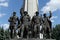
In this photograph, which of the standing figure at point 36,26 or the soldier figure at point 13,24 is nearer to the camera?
the standing figure at point 36,26

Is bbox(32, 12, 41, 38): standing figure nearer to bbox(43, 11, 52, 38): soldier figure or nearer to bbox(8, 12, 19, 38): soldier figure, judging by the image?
bbox(43, 11, 52, 38): soldier figure

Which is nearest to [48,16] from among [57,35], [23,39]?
[23,39]

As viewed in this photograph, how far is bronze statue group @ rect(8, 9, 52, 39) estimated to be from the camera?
84.0 feet

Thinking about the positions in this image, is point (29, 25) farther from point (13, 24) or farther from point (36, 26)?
point (13, 24)

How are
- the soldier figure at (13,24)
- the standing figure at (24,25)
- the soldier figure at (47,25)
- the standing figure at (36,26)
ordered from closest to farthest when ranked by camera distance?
the standing figure at (36,26) → the standing figure at (24,25) → the soldier figure at (13,24) → the soldier figure at (47,25)

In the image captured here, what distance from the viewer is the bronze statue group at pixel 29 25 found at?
25.6 metres

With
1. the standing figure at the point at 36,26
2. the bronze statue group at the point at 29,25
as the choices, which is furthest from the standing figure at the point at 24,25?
the standing figure at the point at 36,26

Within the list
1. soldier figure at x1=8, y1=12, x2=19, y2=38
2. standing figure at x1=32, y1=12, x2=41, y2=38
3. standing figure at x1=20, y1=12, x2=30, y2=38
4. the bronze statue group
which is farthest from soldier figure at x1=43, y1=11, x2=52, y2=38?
soldier figure at x1=8, y1=12, x2=19, y2=38

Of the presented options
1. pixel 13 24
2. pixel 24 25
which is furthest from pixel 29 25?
pixel 13 24

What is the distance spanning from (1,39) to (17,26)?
45360 millimetres

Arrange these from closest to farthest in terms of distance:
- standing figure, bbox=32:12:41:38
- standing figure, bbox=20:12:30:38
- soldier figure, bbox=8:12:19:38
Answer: standing figure, bbox=32:12:41:38, standing figure, bbox=20:12:30:38, soldier figure, bbox=8:12:19:38

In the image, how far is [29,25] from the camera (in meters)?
26.0

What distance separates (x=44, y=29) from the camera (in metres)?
27.2

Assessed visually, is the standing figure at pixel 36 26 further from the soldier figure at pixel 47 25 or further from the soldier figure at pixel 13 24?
the soldier figure at pixel 13 24
